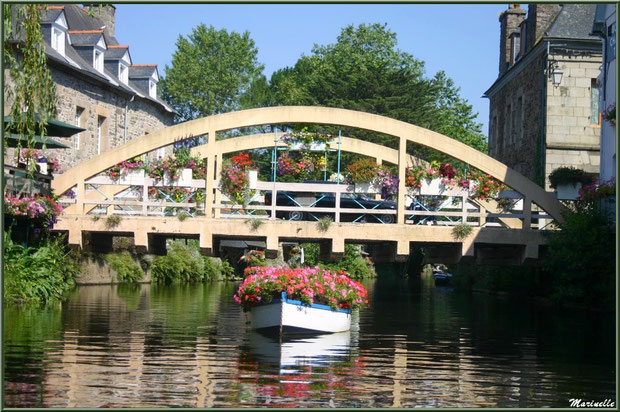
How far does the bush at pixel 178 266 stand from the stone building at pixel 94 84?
15.6ft

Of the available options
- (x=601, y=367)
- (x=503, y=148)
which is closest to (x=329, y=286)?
(x=601, y=367)

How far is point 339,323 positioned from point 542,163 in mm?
15377

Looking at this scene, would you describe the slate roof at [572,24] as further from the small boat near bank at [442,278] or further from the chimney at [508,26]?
the small boat near bank at [442,278]

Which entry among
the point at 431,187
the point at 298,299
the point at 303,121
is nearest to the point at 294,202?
the point at 303,121

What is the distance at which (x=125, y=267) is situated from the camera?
34.7 m

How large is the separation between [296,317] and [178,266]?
829 inches

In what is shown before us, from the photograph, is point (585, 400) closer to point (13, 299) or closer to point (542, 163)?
point (13, 299)

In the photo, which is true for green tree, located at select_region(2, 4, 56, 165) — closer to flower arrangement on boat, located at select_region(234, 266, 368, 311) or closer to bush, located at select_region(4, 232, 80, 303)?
bush, located at select_region(4, 232, 80, 303)

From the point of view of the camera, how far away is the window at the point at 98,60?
121ft

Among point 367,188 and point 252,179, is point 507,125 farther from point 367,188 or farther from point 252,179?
point 252,179

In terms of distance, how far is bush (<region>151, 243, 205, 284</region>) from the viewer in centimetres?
3775

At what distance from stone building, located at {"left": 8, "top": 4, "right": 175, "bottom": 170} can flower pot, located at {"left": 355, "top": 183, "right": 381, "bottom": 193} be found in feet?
41.2

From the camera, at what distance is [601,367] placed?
1441 centimetres

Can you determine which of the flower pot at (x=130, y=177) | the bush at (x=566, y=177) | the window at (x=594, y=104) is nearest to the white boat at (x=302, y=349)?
the flower pot at (x=130, y=177)
